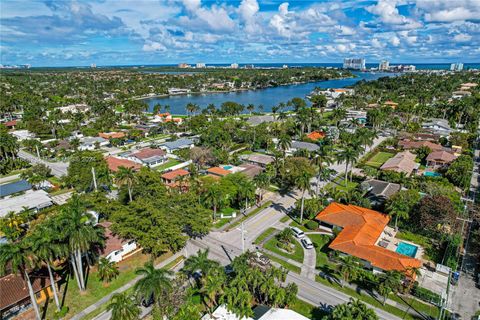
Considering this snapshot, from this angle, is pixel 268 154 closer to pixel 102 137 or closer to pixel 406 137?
pixel 406 137

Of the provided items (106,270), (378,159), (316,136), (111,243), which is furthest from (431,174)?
(106,270)

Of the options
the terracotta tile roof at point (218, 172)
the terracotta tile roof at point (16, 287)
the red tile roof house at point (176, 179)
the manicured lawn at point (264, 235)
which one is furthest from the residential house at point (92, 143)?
the manicured lawn at point (264, 235)

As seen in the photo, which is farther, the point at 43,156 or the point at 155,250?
the point at 43,156

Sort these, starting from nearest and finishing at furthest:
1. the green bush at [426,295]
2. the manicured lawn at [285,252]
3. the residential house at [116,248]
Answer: the green bush at [426,295], the residential house at [116,248], the manicured lawn at [285,252]

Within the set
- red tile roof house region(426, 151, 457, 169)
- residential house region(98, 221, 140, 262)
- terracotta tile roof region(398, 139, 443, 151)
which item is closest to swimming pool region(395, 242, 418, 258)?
residential house region(98, 221, 140, 262)

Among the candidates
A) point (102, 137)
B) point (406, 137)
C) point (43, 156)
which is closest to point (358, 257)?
point (406, 137)

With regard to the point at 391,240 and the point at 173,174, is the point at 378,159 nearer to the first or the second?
the point at 391,240

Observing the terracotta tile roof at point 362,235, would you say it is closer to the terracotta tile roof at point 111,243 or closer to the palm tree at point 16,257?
the terracotta tile roof at point 111,243
